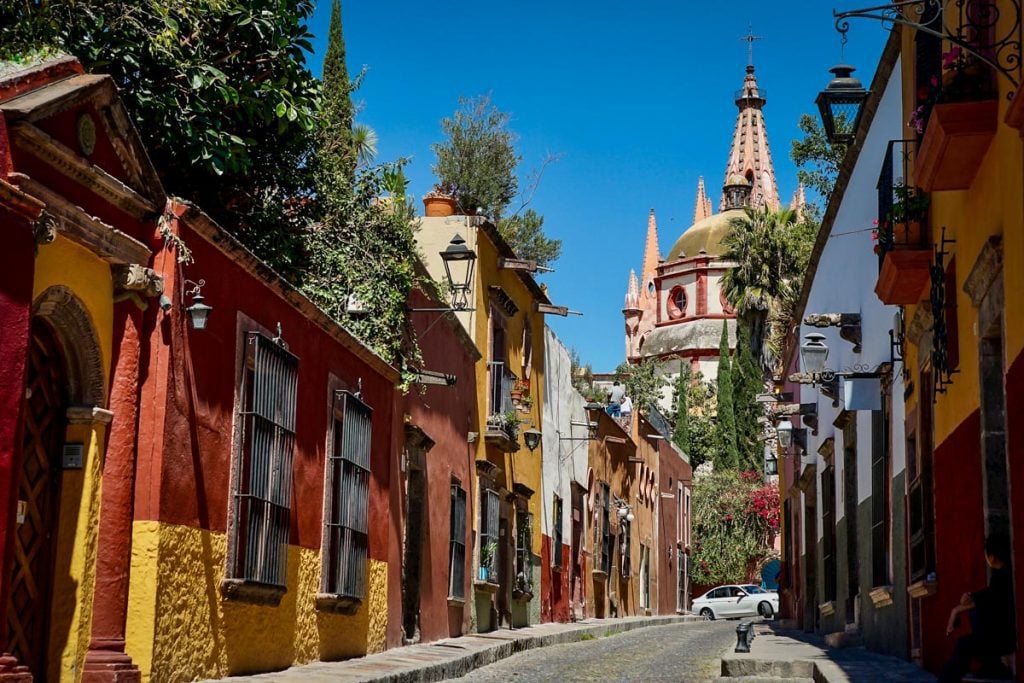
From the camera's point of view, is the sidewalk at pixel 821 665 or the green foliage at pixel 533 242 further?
the green foliage at pixel 533 242

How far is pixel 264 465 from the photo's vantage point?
39.2ft

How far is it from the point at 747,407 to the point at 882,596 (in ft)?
156

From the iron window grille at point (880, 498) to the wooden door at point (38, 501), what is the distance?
963cm

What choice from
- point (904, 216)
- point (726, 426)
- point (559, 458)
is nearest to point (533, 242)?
point (559, 458)

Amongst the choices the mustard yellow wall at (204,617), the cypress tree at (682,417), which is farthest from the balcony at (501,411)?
the cypress tree at (682,417)

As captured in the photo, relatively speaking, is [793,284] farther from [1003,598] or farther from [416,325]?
[1003,598]

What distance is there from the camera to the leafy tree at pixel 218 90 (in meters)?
13.1

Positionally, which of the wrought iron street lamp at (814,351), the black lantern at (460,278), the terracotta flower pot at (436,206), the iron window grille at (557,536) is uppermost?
the terracotta flower pot at (436,206)

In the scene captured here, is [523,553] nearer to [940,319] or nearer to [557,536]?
[557,536]

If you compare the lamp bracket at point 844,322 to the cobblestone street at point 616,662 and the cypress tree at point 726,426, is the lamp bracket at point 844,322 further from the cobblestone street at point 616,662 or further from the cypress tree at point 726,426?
the cypress tree at point 726,426

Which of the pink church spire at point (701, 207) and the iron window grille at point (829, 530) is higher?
the pink church spire at point (701, 207)

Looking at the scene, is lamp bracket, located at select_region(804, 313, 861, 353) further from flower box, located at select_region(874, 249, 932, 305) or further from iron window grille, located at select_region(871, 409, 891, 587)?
flower box, located at select_region(874, 249, 932, 305)

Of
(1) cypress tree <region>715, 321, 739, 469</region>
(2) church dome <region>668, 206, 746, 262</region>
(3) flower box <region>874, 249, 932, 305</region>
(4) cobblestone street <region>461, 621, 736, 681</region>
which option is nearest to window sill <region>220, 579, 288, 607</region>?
(4) cobblestone street <region>461, 621, 736, 681</region>

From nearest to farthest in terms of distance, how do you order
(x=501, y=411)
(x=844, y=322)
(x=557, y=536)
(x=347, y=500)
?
(x=347, y=500) → (x=844, y=322) → (x=501, y=411) → (x=557, y=536)
